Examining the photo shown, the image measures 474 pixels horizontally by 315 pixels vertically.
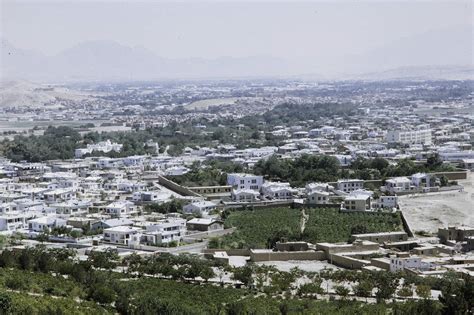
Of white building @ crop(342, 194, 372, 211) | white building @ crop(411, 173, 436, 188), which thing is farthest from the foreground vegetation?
white building @ crop(411, 173, 436, 188)

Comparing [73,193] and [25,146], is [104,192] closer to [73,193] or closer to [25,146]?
[73,193]

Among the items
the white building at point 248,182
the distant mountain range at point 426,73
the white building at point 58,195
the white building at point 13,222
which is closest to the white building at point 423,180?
the white building at point 248,182

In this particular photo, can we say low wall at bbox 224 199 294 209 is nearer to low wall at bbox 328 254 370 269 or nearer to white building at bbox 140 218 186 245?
white building at bbox 140 218 186 245

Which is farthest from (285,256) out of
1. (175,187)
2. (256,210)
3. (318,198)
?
(175,187)

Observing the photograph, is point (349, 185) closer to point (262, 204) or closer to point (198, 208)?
point (262, 204)

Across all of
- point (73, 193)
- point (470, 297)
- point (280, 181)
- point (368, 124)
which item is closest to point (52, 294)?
point (470, 297)

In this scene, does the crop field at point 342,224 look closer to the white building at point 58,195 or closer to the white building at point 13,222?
the white building at point 13,222

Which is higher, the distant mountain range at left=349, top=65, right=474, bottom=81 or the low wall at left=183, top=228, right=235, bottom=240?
the low wall at left=183, top=228, right=235, bottom=240
